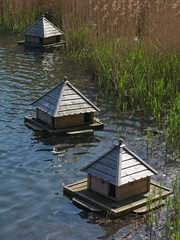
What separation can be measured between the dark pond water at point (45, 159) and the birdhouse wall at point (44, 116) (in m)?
0.37

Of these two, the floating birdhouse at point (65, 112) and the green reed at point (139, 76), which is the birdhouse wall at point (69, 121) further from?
the green reed at point (139, 76)

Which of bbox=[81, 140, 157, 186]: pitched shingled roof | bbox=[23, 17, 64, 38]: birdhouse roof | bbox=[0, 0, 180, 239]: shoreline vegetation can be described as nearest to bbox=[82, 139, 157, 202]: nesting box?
bbox=[81, 140, 157, 186]: pitched shingled roof

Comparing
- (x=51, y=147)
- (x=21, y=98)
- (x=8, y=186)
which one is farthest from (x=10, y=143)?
(x=21, y=98)

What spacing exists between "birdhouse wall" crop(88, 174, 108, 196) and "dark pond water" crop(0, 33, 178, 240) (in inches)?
16.9

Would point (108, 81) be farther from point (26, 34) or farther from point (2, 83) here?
point (26, 34)

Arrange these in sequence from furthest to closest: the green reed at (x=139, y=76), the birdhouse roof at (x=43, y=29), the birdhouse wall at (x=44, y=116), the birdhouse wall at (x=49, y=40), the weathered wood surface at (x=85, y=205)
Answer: the birdhouse wall at (x=49, y=40) < the birdhouse roof at (x=43, y=29) < the green reed at (x=139, y=76) < the birdhouse wall at (x=44, y=116) < the weathered wood surface at (x=85, y=205)

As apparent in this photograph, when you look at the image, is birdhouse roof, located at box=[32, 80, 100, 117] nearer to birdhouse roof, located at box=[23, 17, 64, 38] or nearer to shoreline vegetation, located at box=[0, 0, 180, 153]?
shoreline vegetation, located at box=[0, 0, 180, 153]

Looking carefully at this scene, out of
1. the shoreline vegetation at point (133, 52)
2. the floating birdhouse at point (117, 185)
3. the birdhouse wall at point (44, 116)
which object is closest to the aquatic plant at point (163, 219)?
the floating birdhouse at point (117, 185)

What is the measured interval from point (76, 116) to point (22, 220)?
4.01 m

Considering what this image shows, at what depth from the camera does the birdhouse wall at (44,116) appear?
482 inches

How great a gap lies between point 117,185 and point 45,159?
2.50 metres

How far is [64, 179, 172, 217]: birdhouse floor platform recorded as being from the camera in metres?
8.73

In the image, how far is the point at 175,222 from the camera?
26.9 ft

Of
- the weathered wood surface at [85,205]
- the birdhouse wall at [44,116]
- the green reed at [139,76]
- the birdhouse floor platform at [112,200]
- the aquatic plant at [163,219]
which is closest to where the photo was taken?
the aquatic plant at [163,219]
